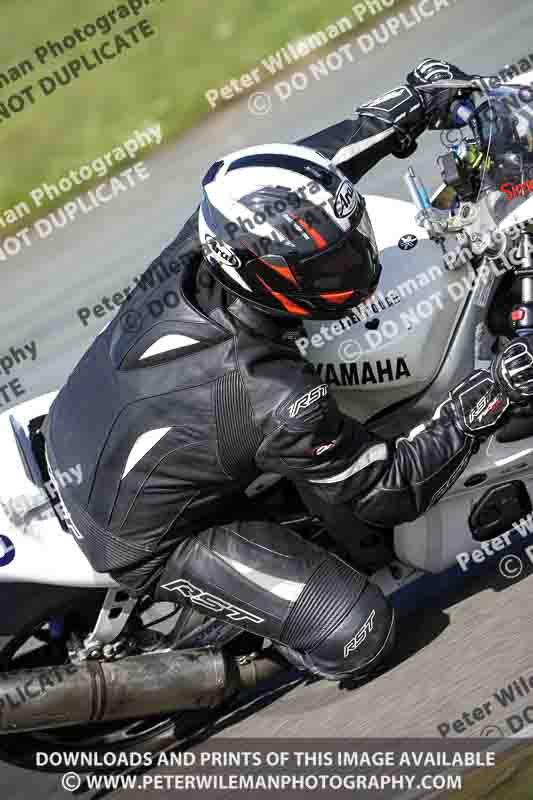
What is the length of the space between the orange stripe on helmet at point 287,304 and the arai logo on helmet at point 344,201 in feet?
1.03

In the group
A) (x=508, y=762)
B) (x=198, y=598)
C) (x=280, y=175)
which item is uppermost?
(x=280, y=175)

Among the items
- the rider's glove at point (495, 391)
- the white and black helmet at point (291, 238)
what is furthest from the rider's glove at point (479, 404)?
the white and black helmet at point (291, 238)

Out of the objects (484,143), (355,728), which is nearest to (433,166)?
(484,143)

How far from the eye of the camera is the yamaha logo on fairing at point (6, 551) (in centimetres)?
380

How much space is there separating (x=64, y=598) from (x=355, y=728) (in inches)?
51.4

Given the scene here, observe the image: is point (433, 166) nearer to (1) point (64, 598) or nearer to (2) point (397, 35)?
(2) point (397, 35)

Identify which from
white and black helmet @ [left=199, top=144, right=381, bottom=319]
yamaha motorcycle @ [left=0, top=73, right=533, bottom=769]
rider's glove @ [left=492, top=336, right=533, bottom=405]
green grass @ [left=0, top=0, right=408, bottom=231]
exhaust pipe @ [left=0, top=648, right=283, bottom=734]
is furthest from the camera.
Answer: green grass @ [left=0, top=0, right=408, bottom=231]

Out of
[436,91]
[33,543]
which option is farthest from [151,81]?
[33,543]

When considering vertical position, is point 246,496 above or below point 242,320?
below

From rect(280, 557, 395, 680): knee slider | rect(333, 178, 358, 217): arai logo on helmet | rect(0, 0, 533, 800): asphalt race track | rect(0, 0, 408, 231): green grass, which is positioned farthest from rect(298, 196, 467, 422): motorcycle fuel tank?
rect(0, 0, 408, 231): green grass

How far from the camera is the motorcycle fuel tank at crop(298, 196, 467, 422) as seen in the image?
3.82 meters

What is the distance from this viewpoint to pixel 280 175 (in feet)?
11.1

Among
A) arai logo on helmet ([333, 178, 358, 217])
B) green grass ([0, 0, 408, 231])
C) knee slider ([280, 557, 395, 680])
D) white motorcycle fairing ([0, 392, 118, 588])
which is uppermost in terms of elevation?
green grass ([0, 0, 408, 231])

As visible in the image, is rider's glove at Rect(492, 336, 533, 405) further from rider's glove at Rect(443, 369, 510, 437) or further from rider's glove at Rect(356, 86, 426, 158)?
rider's glove at Rect(356, 86, 426, 158)
